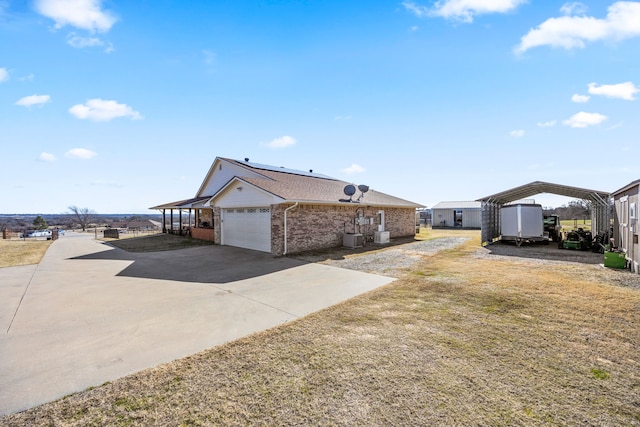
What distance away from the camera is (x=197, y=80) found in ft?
40.4

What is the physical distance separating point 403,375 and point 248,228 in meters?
12.3

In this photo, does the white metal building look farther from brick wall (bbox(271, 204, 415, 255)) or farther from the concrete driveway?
the concrete driveway

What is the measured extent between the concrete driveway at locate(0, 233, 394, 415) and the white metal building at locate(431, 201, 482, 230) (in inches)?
1096

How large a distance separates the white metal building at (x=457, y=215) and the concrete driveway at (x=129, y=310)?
2783 centimetres

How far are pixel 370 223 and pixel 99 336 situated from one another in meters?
14.7

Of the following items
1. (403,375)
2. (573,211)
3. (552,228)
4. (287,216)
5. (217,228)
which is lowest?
(403,375)

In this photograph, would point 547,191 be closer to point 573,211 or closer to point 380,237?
point 380,237

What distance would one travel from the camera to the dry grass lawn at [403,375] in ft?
Result: 8.80

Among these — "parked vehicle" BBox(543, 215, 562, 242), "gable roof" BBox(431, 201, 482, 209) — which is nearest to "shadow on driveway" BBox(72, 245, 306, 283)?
"parked vehicle" BBox(543, 215, 562, 242)

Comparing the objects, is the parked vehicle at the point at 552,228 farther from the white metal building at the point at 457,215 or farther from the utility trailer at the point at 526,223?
the white metal building at the point at 457,215

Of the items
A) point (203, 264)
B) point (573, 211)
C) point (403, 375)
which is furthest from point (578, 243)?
point (573, 211)

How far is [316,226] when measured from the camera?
46.9ft

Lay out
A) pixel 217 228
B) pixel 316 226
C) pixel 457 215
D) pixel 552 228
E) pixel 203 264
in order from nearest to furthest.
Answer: pixel 203 264 → pixel 316 226 → pixel 217 228 → pixel 552 228 → pixel 457 215

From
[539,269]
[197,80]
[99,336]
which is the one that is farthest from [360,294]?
[197,80]
